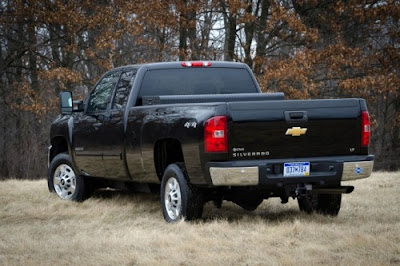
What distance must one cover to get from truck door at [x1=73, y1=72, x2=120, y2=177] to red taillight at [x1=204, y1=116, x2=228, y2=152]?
2503 mm

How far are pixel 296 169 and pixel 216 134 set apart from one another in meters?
0.99

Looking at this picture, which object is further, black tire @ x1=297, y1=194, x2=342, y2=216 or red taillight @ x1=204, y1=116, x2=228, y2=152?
black tire @ x1=297, y1=194, x2=342, y2=216

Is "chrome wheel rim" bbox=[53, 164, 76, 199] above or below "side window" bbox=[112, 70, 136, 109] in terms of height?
below

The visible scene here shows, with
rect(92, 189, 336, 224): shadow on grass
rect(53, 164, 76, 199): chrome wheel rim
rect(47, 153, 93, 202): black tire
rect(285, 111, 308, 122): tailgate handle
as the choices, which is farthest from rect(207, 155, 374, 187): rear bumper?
rect(53, 164, 76, 199): chrome wheel rim

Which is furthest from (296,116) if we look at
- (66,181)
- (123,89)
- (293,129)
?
(66,181)

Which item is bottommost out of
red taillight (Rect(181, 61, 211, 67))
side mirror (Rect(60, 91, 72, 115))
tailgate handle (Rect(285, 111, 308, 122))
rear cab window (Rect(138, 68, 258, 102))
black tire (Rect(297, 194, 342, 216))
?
black tire (Rect(297, 194, 342, 216))

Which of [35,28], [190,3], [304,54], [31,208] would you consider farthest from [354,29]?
[31,208]

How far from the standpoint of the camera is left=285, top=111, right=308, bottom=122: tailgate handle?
27.6 ft

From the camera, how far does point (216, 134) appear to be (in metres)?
8.19

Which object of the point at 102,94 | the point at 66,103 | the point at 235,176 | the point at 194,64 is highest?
the point at 194,64

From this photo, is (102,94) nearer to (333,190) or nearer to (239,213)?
(239,213)

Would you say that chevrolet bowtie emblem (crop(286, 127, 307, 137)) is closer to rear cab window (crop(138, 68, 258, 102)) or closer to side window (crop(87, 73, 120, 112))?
rear cab window (crop(138, 68, 258, 102))

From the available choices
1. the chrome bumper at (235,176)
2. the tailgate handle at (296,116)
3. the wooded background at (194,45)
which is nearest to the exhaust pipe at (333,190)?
the chrome bumper at (235,176)

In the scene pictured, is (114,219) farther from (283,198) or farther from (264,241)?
(264,241)
